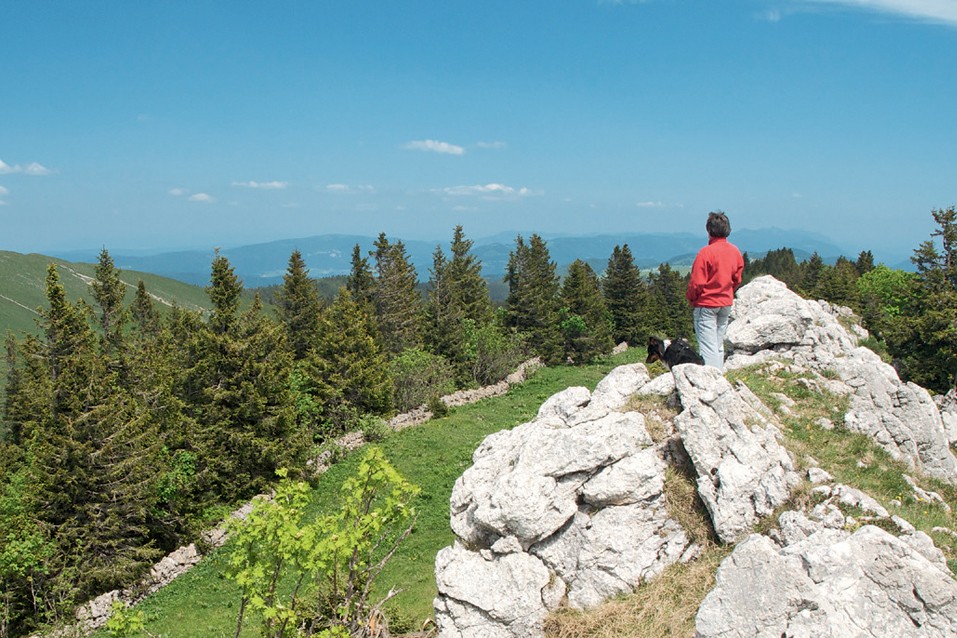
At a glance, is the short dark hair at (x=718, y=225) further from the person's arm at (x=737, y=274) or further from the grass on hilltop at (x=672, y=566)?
the grass on hilltop at (x=672, y=566)

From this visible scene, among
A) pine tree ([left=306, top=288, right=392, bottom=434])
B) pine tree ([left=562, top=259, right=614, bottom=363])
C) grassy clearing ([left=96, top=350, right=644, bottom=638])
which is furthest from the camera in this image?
pine tree ([left=562, top=259, right=614, bottom=363])

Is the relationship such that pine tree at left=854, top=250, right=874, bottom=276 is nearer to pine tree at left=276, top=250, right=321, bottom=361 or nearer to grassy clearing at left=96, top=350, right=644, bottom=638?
grassy clearing at left=96, top=350, right=644, bottom=638

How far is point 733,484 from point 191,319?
35669 mm

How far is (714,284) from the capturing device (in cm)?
1295

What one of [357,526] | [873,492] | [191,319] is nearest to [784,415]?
[873,492]

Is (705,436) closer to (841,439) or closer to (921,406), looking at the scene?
(841,439)

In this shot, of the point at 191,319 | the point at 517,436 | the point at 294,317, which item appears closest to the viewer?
the point at 517,436

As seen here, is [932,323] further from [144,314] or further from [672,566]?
[144,314]

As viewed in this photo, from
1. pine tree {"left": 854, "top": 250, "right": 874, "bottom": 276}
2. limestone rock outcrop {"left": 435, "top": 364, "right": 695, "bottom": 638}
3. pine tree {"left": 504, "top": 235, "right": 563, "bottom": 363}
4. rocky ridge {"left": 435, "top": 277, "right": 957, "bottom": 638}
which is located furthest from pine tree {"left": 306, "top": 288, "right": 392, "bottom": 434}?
pine tree {"left": 854, "top": 250, "right": 874, "bottom": 276}

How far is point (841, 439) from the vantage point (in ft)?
40.4

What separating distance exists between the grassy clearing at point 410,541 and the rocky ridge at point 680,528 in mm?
2938

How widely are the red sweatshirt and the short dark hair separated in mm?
120

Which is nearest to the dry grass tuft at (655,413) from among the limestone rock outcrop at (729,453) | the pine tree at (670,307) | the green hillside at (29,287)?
the limestone rock outcrop at (729,453)

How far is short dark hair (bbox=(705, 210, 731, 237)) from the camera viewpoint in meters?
12.9
